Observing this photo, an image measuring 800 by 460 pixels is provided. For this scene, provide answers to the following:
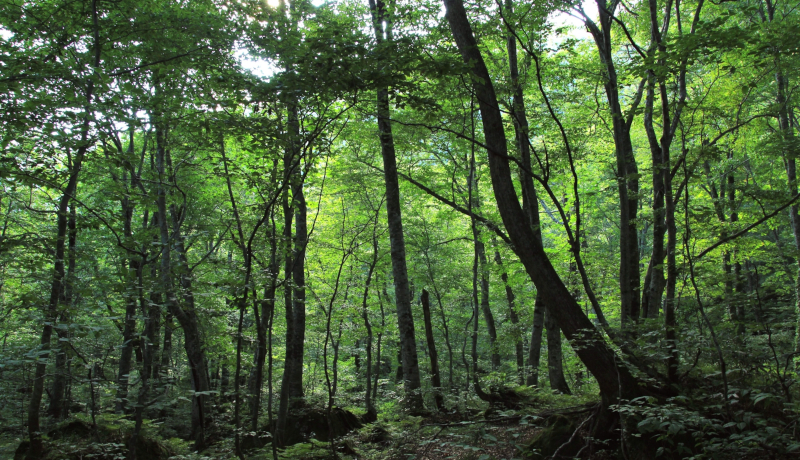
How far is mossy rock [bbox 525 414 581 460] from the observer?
435cm

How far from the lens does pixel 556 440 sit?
4.51m

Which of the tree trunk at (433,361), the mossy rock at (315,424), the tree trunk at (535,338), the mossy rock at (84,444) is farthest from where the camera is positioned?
the tree trunk at (535,338)

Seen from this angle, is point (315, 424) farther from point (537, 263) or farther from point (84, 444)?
point (537, 263)

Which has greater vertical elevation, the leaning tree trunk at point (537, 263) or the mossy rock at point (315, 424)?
the leaning tree trunk at point (537, 263)

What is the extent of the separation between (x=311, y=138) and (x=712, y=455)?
4576mm

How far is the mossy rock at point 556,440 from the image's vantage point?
14.3 feet

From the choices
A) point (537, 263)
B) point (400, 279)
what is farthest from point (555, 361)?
point (537, 263)

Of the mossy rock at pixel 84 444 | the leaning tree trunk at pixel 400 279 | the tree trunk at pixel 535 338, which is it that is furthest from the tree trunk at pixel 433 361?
the mossy rock at pixel 84 444

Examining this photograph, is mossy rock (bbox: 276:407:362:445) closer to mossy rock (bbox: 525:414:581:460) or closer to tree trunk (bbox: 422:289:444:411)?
tree trunk (bbox: 422:289:444:411)

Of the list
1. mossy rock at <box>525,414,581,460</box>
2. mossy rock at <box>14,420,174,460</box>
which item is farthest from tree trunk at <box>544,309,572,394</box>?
mossy rock at <box>14,420,174,460</box>

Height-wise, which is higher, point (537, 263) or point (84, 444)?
point (537, 263)

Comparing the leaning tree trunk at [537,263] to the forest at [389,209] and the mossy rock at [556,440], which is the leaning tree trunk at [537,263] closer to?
the forest at [389,209]

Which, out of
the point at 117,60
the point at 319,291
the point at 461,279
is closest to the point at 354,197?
the point at 319,291

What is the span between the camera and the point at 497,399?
6555 millimetres
